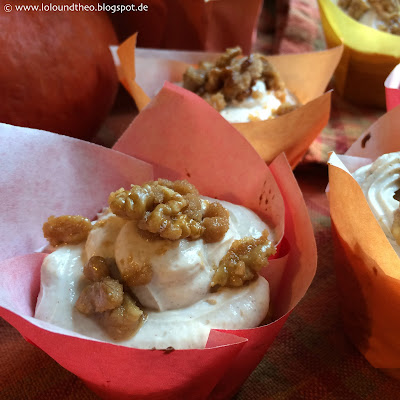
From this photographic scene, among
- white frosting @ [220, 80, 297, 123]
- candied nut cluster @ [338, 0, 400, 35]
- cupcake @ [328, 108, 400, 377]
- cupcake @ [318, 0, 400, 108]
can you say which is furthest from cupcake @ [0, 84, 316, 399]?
candied nut cluster @ [338, 0, 400, 35]

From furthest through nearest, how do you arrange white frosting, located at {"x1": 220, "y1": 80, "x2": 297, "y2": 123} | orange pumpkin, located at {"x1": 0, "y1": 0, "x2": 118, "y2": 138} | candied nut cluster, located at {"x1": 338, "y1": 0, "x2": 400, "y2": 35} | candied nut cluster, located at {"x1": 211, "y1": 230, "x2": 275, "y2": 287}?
candied nut cluster, located at {"x1": 338, "y1": 0, "x2": 400, "y2": 35}
white frosting, located at {"x1": 220, "y1": 80, "x2": 297, "y2": 123}
orange pumpkin, located at {"x1": 0, "y1": 0, "x2": 118, "y2": 138}
candied nut cluster, located at {"x1": 211, "y1": 230, "x2": 275, "y2": 287}

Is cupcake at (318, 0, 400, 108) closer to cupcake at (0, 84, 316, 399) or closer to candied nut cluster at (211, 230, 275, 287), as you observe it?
cupcake at (0, 84, 316, 399)

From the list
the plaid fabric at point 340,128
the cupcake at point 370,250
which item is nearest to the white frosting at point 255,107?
the plaid fabric at point 340,128

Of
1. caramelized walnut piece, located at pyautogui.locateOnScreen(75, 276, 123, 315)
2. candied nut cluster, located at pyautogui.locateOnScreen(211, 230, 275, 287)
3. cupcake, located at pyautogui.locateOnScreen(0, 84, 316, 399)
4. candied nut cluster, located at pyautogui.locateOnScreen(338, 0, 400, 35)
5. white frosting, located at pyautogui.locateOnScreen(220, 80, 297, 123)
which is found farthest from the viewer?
candied nut cluster, located at pyautogui.locateOnScreen(338, 0, 400, 35)

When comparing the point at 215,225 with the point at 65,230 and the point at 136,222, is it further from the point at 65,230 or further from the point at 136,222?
the point at 65,230

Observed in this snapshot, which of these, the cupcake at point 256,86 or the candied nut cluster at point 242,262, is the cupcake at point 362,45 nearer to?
the cupcake at point 256,86

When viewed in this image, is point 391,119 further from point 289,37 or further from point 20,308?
point 289,37
